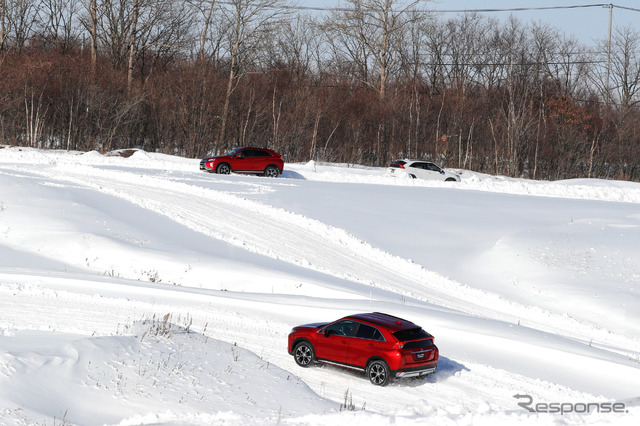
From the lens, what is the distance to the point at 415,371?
12.3 m

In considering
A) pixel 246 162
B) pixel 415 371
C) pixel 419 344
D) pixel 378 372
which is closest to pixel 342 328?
pixel 378 372

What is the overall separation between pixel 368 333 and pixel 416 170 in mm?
28150

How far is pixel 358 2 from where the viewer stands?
5916cm

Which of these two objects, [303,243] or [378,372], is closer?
[378,372]

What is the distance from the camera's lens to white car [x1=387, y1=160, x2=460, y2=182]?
3959 centimetres

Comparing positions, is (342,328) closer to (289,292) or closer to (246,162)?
(289,292)

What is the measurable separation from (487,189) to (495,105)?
3131cm

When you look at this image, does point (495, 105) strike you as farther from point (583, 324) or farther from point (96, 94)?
point (583, 324)

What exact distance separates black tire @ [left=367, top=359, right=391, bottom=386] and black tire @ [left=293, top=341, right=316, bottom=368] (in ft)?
4.36

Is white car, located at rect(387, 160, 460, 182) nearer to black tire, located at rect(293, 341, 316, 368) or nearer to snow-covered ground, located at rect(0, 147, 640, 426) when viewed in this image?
snow-covered ground, located at rect(0, 147, 640, 426)

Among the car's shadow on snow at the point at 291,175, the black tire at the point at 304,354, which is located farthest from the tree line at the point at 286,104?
the black tire at the point at 304,354

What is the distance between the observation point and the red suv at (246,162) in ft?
119

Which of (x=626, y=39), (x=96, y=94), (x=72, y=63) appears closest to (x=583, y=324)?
(x=96, y=94)

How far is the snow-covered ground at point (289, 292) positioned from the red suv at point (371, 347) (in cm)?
36
